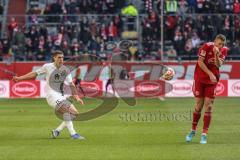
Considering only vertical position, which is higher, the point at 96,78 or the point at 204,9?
the point at 204,9

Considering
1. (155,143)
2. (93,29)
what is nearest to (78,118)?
(155,143)

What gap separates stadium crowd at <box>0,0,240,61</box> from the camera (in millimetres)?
37219

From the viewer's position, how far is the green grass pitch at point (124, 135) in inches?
532

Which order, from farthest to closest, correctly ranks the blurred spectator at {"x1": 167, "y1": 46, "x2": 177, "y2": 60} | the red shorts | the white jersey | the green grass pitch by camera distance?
the blurred spectator at {"x1": 167, "y1": 46, "x2": 177, "y2": 60}, the white jersey, the red shorts, the green grass pitch

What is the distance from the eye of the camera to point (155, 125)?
19812 millimetres

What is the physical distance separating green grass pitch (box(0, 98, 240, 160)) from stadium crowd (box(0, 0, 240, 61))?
1029cm

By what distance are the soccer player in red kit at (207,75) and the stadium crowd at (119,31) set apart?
21206 millimetres

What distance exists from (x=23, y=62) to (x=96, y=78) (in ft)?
13.2

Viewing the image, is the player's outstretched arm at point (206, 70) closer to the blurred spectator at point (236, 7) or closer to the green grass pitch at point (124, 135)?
the green grass pitch at point (124, 135)

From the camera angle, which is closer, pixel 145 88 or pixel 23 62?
pixel 145 88

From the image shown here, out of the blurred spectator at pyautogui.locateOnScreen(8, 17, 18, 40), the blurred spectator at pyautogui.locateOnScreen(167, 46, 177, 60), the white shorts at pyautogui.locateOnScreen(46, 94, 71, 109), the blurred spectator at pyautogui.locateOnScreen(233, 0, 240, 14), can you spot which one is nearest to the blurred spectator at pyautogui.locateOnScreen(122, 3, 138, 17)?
the blurred spectator at pyautogui.locateOnScreen(167, 46, 177, 60)

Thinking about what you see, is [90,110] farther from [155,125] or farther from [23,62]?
[23,62]

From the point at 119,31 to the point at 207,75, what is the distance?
2363cm

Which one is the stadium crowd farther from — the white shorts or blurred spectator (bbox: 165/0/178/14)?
the white shorts
